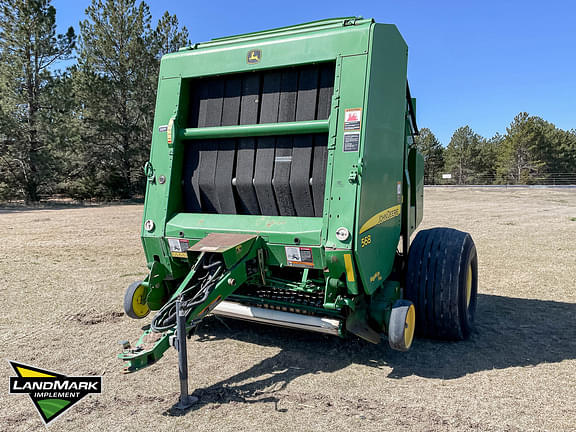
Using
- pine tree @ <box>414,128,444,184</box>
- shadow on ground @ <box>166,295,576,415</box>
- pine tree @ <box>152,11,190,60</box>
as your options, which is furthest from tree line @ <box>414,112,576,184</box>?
shadow on ground @ <box>166,295,576,415</box>

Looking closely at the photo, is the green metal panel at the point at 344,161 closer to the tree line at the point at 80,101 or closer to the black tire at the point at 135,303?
the black tire at the point at 135,303

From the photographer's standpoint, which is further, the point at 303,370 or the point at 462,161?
the point at 462,161

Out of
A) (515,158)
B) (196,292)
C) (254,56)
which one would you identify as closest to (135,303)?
(196,292)

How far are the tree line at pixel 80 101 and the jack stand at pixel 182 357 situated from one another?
25.2m

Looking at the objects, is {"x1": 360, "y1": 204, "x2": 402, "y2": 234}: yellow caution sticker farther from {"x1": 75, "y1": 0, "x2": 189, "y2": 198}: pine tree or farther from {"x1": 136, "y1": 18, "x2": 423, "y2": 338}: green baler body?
{"x1": 75, "y1": 0, "x2": 189, "y2": 198}: pine tree

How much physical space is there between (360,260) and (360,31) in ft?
6.43

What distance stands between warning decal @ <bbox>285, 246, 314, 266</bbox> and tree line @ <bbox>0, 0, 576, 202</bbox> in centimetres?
2484

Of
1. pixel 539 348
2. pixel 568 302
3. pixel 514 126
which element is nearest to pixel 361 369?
pixel 539 348

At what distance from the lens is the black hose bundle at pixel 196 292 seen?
11.2 ft

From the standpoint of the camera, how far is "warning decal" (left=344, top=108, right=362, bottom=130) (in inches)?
150

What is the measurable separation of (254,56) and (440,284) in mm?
2869

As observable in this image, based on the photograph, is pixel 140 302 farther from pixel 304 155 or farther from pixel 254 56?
pixel 254 56

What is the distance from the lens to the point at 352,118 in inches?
151

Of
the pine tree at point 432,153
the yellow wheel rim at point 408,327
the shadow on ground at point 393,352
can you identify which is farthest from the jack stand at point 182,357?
the pine tree at point 432,153
